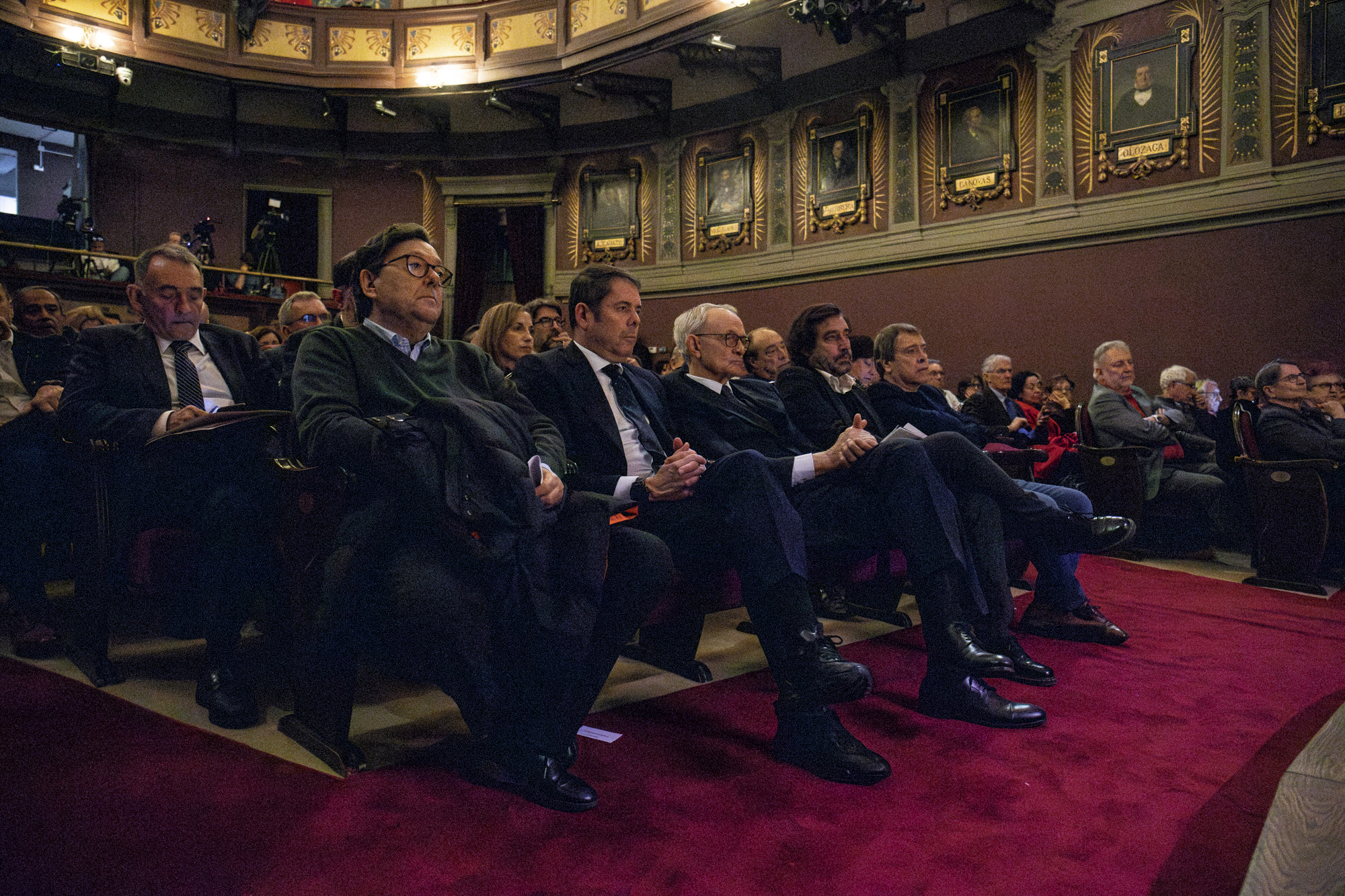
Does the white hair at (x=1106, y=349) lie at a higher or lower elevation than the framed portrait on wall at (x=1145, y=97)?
lower

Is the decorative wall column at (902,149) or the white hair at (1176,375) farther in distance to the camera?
the decorative wall column at (902,149)

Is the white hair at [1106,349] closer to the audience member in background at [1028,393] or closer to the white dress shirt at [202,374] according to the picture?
the audience member in background at [1028,393]

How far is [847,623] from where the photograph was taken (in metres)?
2.91

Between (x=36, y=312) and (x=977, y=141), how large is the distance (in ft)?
20.3

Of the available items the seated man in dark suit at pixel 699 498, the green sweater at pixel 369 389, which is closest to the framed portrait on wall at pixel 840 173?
the seated man in dark suit at pixel 699 498

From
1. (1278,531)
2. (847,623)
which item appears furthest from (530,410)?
(1278,531)

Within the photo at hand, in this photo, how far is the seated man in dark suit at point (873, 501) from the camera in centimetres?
186

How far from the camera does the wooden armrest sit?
3338 mm

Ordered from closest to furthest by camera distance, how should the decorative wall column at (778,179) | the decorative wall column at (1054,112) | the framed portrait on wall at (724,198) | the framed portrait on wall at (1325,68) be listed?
the framed portrait on wall at (1325,68) < the decorative wall column at (1054,112) < the decorative wall column at (778,179) < the framed portrait on wall at (724,198)

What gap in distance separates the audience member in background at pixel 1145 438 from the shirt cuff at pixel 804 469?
2671 mm

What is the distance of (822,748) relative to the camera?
156 cm

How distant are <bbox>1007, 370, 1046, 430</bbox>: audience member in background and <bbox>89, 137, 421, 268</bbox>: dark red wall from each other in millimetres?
6765

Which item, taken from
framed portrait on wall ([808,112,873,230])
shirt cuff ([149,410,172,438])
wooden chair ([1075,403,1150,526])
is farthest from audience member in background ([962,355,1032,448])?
shirt cuff ([149,410,172,438])

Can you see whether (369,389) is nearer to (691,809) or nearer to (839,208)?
(691,809)
